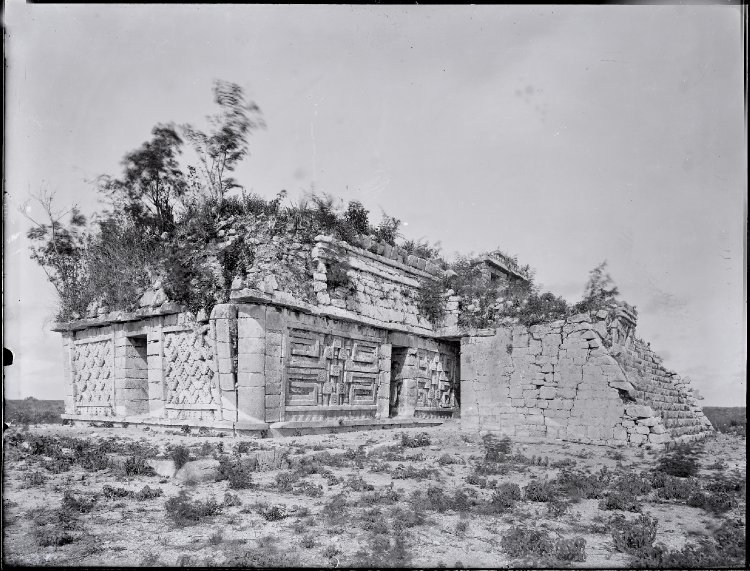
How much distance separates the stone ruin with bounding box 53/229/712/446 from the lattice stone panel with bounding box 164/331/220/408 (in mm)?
36

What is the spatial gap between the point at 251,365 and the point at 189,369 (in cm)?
184

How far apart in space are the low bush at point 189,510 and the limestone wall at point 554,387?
8.10 metres

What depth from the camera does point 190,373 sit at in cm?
1195

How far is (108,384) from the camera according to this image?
13812 millimetres

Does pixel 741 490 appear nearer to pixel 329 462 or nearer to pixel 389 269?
pixel 329 462

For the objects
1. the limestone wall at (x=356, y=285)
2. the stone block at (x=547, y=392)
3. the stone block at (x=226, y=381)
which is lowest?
the stone block at (x=547, y=392)

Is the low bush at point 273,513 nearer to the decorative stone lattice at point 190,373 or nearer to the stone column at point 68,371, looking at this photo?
the decorative stone lattice at point 190,373

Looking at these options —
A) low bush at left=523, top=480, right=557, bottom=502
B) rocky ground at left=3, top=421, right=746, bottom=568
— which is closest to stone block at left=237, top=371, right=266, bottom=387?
rocky ground at left=3, top=421, right=746, bottom=568

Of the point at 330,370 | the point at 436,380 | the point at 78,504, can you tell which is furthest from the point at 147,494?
the point at 436,380

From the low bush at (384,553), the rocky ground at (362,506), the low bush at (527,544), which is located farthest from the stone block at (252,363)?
the low bush at (527,544)

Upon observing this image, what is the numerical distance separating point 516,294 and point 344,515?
10.3 meters

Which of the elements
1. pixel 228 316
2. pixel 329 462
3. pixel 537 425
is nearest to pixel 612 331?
pixel 537 425

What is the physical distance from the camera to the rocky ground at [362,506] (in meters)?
4.90

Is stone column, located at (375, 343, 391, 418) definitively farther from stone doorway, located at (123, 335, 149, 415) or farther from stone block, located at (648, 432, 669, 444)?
stone block, located at (648, 432, 669, 444)
